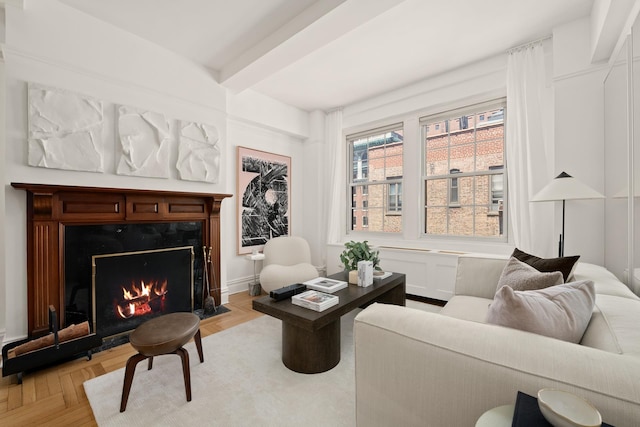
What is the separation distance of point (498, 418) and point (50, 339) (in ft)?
9.25

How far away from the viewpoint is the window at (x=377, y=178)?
4.07 m

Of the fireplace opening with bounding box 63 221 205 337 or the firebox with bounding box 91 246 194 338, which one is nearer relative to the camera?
the fireplace opening with bounding box 63 221 205 337

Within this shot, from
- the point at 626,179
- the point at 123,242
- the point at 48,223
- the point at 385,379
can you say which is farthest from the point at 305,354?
the point at 626,179

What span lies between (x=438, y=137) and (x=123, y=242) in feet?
12.8

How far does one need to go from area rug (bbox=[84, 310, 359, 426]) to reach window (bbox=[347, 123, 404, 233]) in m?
2.39

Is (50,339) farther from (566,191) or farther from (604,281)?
(566,191)

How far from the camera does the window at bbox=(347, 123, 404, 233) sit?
13.4 feet

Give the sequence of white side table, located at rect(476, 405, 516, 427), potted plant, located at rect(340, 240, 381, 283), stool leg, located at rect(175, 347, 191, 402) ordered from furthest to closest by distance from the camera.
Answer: potted plant, located at rect(340, 240, 381, 283)
stool leg, located at rect(175, 347, 191, 402)
white side table, located at rect(476, 405, 516, 427)

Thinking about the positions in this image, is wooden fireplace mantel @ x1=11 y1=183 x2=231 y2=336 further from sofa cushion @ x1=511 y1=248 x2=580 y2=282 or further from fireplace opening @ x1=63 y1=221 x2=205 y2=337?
sofa cushion @ x1=511 y1=248 x2=580 y2=282

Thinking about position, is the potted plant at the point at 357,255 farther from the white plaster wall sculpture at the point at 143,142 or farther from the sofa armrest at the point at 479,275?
the white plaster wall sculpture at the point at 143,142

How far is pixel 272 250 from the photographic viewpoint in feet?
12.6

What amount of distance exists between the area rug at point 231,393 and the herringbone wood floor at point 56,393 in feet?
0.23

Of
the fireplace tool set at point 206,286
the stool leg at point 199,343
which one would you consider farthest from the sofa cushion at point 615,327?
the fireplace tool set at point 206,286

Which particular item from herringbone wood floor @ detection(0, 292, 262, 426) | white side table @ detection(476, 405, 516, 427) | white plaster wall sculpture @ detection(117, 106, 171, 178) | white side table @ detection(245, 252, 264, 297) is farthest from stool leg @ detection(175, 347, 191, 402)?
white side table @ detection(245, 252, 264, 297)
